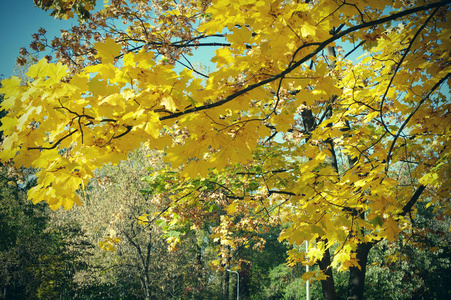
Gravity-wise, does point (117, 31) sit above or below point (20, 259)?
above

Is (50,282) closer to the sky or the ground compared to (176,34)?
closer to the ground

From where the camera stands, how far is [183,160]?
4.64 ft

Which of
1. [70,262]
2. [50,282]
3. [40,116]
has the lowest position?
[50,282]

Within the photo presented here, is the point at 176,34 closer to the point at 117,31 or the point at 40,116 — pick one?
the point at 117,31

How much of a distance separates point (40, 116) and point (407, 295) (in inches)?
804

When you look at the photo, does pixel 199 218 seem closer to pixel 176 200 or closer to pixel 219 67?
pixel 176 200

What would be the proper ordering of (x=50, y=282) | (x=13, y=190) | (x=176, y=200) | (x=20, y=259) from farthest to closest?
(x=13, y=190) → (x=50, y=282) → (x=20, y=259) → (x=176, y=200)

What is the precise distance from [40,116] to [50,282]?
13.8 metres

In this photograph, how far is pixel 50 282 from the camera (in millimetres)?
11219

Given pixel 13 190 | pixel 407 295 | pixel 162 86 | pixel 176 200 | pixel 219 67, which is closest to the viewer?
pixel 162 86

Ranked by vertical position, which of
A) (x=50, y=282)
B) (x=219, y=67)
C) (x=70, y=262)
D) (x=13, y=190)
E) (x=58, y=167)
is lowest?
(x=50, y=282)

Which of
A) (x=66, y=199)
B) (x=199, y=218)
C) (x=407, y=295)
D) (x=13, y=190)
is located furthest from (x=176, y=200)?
(x=407, y=295)

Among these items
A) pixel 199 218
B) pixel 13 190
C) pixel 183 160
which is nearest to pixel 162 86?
pixel 183 160

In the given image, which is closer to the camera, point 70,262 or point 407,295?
point 70,262
